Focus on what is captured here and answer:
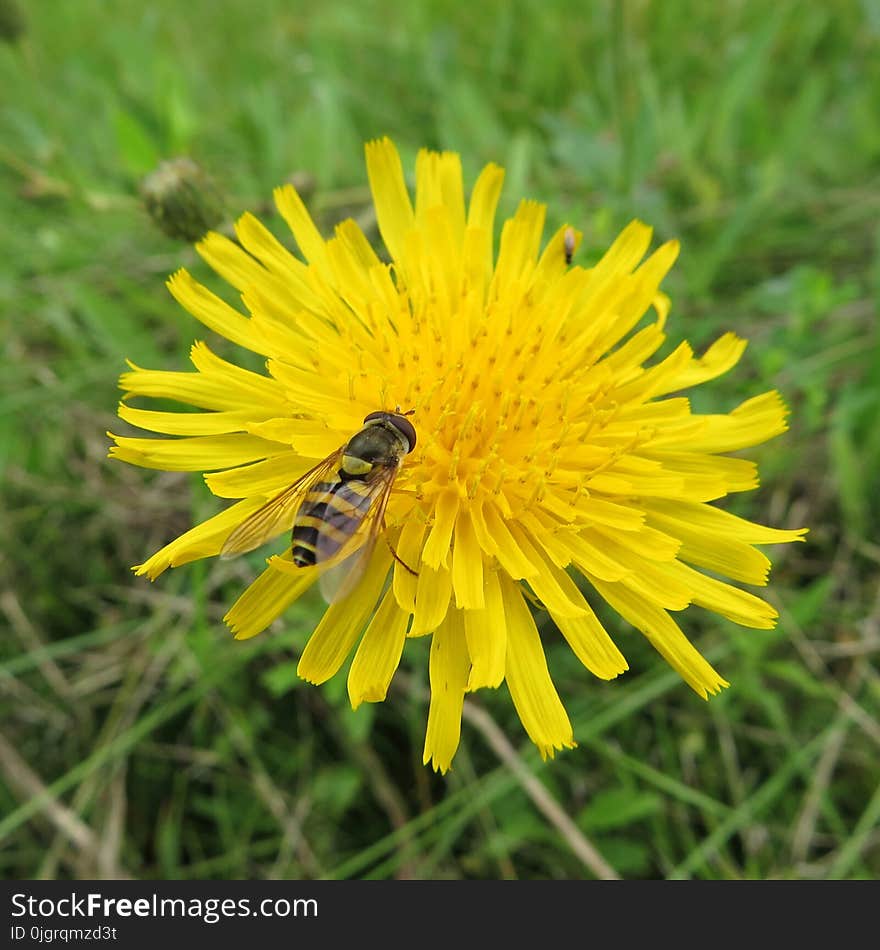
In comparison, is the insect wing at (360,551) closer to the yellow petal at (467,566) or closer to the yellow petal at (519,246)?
the yellow petal at (467,566)

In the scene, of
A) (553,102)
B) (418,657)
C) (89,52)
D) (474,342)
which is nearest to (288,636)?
(418,657)

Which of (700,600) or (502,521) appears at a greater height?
(502,521)

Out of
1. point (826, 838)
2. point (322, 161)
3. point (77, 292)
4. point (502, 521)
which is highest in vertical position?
point (322, 161)

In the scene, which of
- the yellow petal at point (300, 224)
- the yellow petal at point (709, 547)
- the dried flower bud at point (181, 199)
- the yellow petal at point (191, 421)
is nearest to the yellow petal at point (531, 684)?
the yellow petal at point (709, 547)

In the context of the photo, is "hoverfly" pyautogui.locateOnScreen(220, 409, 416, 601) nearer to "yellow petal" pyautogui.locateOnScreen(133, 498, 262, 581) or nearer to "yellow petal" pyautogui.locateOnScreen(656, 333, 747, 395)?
"yellow petal" pyautogui.locateOnScreen(133, 498, 262, 581)

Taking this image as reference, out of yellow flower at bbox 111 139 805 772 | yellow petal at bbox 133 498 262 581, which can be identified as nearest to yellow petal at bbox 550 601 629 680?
yellow flower at bbox 111 139 805 772

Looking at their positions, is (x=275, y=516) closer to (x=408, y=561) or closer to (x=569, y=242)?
(x=408, y=561)

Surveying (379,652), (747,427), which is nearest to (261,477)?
(379,652)

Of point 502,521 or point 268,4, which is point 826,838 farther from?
point 268,4
